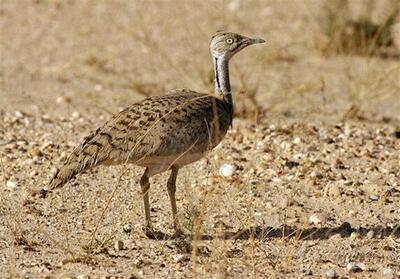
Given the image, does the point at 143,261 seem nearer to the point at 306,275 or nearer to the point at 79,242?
the point at 79,242

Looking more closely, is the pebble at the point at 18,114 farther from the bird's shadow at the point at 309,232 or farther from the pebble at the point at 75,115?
the bird's shadow at the point at 309,232

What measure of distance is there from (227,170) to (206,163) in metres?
0.27

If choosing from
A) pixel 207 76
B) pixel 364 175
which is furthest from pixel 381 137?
pixel 207 76

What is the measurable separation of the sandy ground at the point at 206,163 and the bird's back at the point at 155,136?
0.16m

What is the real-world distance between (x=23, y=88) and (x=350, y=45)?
3484mm

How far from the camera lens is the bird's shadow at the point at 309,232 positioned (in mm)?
5398

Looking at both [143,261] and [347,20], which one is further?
[347,20]

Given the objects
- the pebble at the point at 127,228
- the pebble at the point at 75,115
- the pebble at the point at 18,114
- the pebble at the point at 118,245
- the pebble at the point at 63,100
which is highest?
the pebble at the point at 63,100

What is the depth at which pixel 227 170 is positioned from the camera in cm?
633

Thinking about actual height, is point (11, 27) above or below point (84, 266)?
above

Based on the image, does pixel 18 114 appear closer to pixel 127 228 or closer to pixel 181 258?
pixel 127 228

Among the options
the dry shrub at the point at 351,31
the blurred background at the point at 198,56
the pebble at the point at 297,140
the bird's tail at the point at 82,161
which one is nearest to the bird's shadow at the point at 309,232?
the bird's tail at the point at 82,161

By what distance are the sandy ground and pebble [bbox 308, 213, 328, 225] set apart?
23mm

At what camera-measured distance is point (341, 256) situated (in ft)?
17.1
